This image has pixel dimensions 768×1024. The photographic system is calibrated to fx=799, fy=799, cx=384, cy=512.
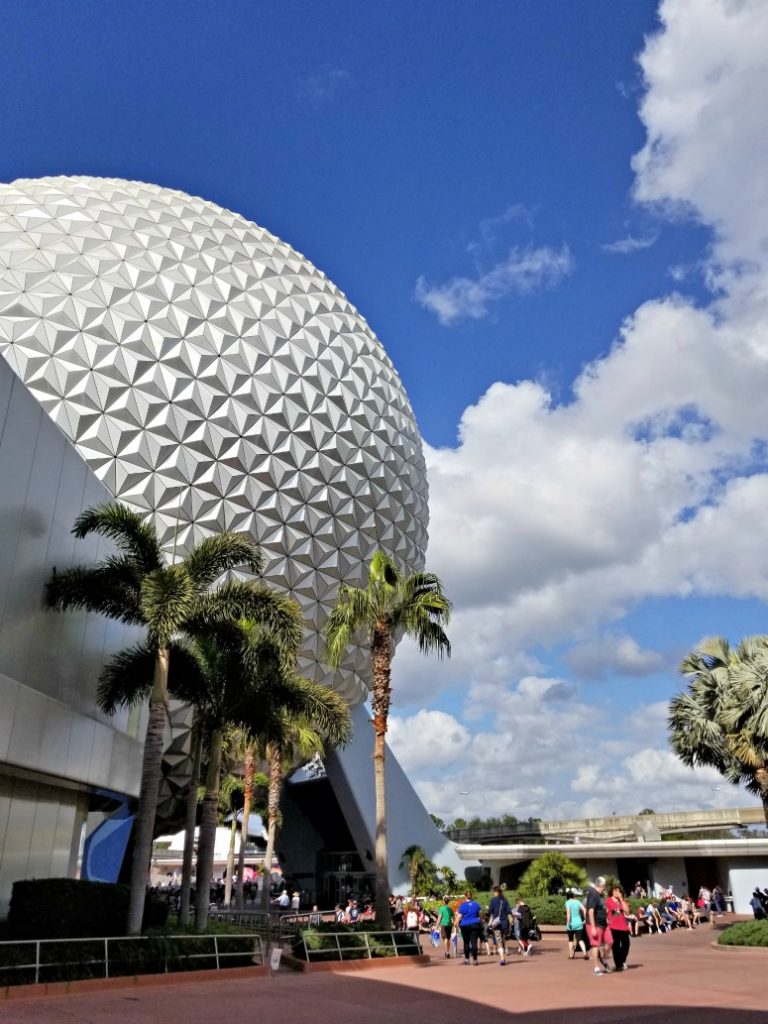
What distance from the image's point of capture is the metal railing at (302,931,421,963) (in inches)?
512

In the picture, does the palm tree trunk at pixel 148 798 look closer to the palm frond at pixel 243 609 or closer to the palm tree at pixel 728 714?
the palm frond at pixel 243 609

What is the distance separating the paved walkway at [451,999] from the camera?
305 inches

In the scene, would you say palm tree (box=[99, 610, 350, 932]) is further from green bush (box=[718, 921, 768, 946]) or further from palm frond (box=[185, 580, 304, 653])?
green bush (box=[718, 921, 768, 946])

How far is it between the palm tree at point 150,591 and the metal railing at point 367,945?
123 inches

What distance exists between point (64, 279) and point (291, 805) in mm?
28417

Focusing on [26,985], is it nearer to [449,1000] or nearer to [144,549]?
[449,1000]

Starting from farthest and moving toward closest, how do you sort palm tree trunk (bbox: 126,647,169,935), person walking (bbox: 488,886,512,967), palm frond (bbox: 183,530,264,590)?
1. palm frond (bbox: 183,530,264,590)
2. person walking (bbox: 488,886,512,967)
3. palm tree trunk (bbox: 126,647,169,935)

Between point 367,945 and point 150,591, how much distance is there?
22.8 ft

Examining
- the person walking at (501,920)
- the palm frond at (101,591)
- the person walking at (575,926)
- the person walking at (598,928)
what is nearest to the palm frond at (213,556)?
the palm frond at (101,591)

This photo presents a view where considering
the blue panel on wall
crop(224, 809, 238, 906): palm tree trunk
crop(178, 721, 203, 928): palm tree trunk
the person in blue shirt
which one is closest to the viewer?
the person in blue shirt

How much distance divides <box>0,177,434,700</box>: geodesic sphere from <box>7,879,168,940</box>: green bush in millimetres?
12120

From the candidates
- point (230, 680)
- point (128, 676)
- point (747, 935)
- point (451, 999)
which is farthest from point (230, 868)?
point (451, 999)

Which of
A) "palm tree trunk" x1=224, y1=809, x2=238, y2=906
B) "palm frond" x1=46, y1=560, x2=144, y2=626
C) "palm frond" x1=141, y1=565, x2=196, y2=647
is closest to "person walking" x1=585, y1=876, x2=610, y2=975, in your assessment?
"palm frond" x1=141, y1=565, x2=196, y2=647

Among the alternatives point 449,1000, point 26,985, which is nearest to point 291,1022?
point 449,1000
